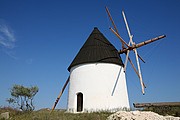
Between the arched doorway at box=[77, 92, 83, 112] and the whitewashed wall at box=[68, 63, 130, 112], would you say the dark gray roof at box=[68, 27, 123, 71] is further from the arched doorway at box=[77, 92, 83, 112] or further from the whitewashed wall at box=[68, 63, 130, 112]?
the arched doorway at box=[77, 92, 83, 112]

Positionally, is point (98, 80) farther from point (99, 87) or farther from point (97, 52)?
point (97, 52)

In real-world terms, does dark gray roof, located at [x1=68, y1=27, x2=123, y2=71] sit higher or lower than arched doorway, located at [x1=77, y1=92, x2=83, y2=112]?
higher

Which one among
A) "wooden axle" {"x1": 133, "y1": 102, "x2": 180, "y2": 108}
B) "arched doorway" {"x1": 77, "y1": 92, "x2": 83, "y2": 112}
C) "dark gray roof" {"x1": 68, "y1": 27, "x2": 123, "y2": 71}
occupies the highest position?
"dark gray roof" {"x1": 68, "y1": 27, "x2": 123, "y2": 71}

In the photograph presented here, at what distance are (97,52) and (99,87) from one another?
295 cm

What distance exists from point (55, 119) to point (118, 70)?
7386 mm

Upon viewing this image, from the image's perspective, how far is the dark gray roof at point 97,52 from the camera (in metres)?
14.0

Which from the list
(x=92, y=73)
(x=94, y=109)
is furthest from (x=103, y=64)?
(x=94, y=109)

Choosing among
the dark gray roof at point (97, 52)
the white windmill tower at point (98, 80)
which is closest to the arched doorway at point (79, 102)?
the white windmill tower at point (98, 80)

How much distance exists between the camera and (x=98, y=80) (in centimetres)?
1332

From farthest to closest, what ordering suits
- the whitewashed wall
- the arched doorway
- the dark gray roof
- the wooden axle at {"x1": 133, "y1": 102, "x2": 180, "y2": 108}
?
the arched doorway, the dark gray roof, the whitewashed wall, the wooden axle at {"x1": 133, "y1": 102, "x2": 180, "y2": 108}

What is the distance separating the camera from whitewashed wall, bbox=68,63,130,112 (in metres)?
13.0

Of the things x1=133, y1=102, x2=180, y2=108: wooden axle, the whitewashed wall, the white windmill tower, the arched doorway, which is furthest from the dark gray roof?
x1=133, y1=102, x2=180, y2=108: wooden axle

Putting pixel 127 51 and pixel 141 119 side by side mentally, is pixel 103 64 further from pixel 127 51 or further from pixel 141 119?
pixel 141 119

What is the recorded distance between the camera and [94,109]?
1272 centimetres
